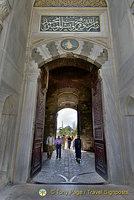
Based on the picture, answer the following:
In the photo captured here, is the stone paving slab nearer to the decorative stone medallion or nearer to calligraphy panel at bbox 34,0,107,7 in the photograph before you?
the decorative stone medallion

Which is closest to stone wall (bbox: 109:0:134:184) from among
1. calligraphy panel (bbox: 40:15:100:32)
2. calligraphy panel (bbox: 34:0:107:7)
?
calligraphy panel (bbox: 40:15:100:32)

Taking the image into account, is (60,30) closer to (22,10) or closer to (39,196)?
(22,10)

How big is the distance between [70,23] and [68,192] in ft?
16.0

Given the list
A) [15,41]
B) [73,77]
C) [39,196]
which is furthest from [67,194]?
→ [73,77]

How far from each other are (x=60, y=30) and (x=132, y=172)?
458cm

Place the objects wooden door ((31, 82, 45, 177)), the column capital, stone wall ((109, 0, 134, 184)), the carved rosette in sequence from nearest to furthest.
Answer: the carved rosette
stone wall ((109, 0, 134, 184))
wooden door ((31, 82, 45, 177))
the column capital

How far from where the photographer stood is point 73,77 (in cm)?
903

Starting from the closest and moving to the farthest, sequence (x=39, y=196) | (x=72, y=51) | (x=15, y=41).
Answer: (x=39, y=196) → (x=15, y=41) → (x=72, y=51)

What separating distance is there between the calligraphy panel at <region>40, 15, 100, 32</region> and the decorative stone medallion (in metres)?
0.47

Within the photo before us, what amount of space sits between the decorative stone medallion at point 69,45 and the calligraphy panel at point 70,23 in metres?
0.47

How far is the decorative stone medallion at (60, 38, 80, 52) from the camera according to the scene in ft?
12.3

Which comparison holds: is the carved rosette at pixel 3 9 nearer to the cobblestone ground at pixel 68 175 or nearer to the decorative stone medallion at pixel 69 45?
the decorative stone medallion at pixel 69 45

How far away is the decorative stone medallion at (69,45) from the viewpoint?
3742mm

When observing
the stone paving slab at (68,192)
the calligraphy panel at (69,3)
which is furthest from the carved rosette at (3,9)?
the stone paving slab at (68,192)
